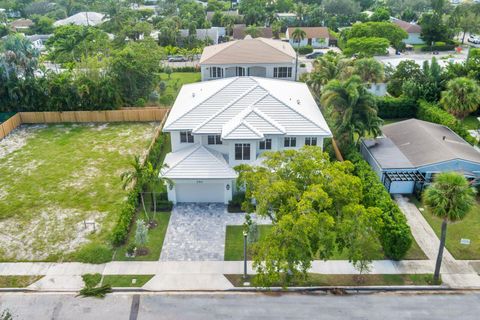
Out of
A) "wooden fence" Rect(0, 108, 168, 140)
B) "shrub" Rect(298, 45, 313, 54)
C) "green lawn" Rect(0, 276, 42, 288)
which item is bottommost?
"green lawn" Rect(0, 276, 42, 288)

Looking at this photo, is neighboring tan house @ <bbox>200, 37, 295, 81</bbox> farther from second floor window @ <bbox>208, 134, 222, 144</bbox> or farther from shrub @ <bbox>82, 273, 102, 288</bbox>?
shrub @ <bbox>82, 273, 102, 288</bbox>

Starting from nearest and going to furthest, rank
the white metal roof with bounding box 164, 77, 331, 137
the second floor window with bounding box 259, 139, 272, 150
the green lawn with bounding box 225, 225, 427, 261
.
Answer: the green lawn with bounding box 225, 225, 427, 261
the white metal roof with bounding box 164, 77, 331, 137
the second floor window with bounding box 259, 139, 272, 150

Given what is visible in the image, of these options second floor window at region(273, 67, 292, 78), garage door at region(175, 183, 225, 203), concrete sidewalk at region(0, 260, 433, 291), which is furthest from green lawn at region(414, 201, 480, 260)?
second floor window at region(273, 67, 292, 78)

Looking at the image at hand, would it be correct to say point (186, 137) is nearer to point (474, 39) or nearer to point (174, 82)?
point (174, 82)

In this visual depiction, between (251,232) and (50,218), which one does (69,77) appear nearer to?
(50,218)

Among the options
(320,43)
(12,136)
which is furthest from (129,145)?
(320,43)

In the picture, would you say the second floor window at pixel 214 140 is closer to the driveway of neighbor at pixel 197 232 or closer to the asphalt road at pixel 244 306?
the driveway of neighbor at pixel 197 232
